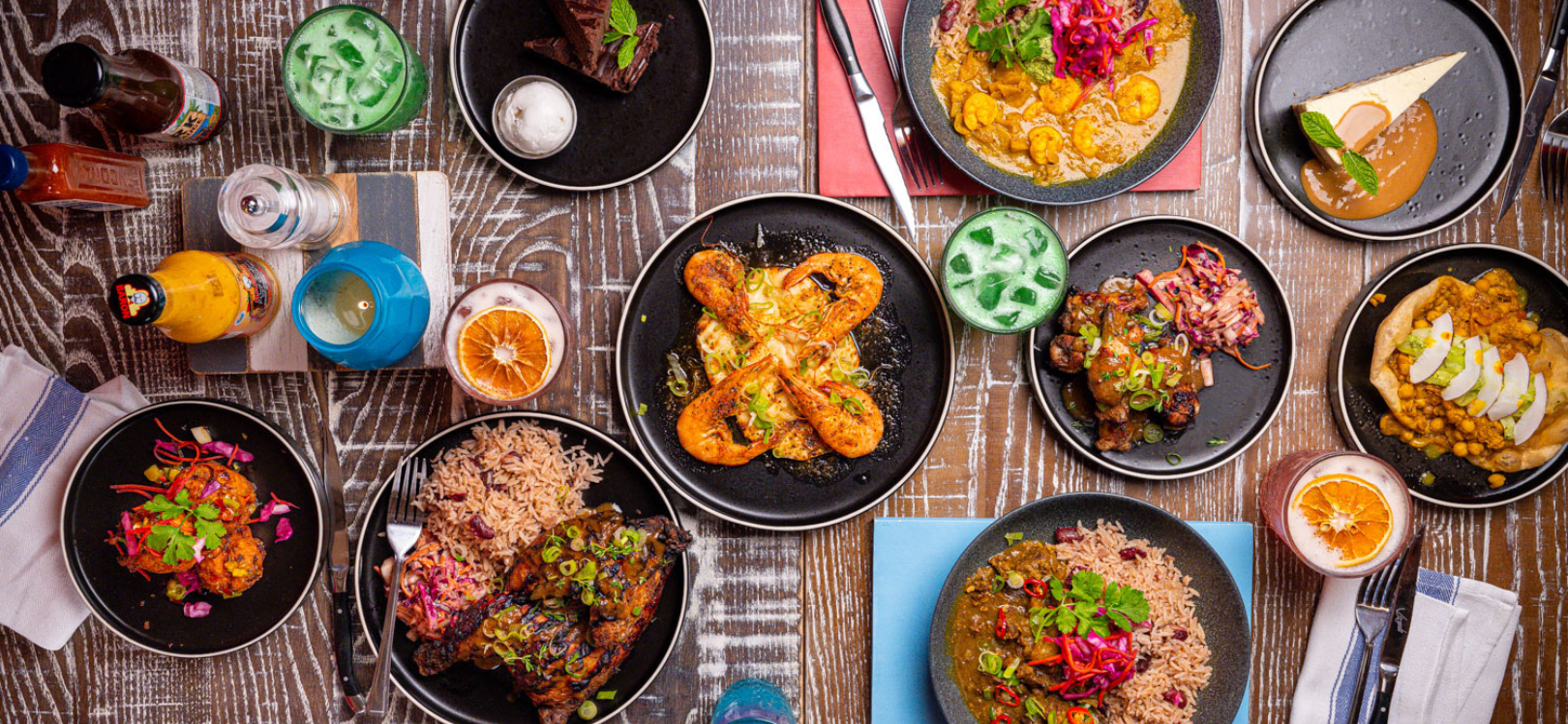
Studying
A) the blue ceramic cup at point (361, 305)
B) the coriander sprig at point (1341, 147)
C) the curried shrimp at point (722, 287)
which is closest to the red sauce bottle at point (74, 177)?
the blue ceramic cup at point (361, 305)

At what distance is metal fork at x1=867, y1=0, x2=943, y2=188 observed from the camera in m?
2.55

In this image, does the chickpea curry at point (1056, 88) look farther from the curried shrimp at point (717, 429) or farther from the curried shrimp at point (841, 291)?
the curried shrimp at point (717, 429)

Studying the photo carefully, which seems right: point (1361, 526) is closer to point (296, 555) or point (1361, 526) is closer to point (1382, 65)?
point (1382, 65)

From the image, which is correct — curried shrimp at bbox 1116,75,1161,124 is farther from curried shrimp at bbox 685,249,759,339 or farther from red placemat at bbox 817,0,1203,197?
curried shrimp at bbox 685,249,759,339

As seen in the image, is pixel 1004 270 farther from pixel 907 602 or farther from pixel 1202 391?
pixel 907 602

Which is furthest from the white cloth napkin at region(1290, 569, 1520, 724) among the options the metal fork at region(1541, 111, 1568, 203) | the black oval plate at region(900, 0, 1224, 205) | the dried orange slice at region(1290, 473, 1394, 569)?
the black oval plate at region(900, 0, 1224, 205)

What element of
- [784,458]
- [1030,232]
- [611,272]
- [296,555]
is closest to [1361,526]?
[1030,232]

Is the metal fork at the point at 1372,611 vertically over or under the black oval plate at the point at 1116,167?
under

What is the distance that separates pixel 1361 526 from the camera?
2.54 m

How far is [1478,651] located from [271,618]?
163 inches

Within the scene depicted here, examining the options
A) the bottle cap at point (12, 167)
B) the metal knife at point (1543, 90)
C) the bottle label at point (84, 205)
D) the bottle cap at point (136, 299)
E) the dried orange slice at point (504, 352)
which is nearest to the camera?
the bottle cap at point (136, 299)

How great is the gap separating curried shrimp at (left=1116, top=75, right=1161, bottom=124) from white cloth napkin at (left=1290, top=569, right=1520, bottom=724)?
68.3 inches

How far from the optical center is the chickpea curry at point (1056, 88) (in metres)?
2.51

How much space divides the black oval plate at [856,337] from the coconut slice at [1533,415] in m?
1.93
